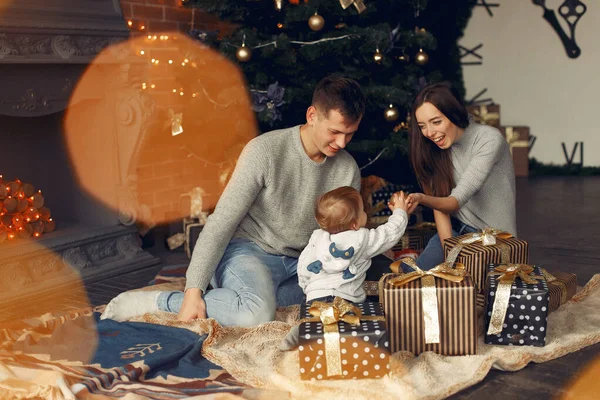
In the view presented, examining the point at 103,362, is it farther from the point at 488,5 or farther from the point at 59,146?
the point at 488,5

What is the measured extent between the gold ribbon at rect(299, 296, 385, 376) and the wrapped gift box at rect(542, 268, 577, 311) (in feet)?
2.96

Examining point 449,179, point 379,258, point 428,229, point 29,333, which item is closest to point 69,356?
point 29,333

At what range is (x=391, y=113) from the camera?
164 inches

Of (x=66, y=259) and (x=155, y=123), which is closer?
(x=66, y=259)

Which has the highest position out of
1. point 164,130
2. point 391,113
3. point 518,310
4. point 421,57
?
point 421,57

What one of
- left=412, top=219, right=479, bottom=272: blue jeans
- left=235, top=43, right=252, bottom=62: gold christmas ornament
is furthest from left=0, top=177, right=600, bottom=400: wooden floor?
left=235, top=43, right=252, bottom=62: gold christmas ornament

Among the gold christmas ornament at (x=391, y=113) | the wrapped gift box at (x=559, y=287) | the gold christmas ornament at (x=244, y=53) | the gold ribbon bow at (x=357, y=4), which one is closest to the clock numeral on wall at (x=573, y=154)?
the gold christmas ornament at (x=391, y=113)

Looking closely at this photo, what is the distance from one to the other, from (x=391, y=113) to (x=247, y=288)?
5.80 feet

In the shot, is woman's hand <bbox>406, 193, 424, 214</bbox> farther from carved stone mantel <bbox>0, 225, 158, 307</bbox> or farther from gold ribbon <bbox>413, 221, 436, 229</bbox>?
carved stone mantel <bbox>0, 225, 158, 307</bbox>

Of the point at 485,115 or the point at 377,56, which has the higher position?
the point at 377,56

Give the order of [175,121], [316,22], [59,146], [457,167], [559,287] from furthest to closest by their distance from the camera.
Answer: [175,121] → [59,146] → [316,22] → [457,167] → [559,287]

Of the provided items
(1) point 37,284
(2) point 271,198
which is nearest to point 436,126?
(2) point 271,198

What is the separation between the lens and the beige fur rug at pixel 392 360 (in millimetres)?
2201

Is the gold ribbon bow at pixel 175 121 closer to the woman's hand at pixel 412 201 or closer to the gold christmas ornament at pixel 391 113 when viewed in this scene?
the gold christmas ornament at pixel 391 113
